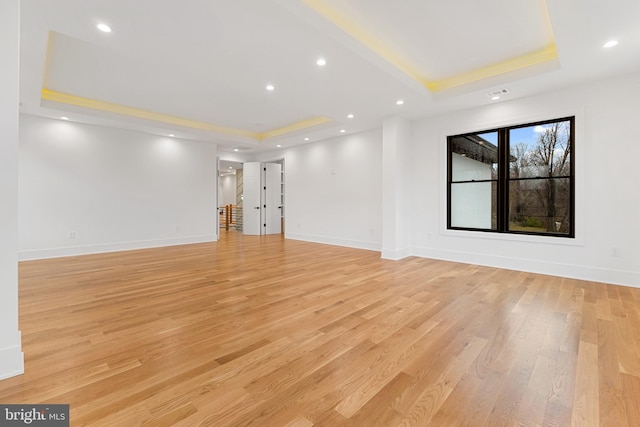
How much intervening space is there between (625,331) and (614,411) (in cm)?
144

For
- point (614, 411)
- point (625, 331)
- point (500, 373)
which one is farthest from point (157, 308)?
point (625, 331)

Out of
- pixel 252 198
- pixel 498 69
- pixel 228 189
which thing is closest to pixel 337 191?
pixel 252 198

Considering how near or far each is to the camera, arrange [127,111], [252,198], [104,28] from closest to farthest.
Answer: [104,28] → [127,111] → [252,198]

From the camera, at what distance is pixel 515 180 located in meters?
4.76

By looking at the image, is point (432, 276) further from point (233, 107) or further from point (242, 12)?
point (233, 107)

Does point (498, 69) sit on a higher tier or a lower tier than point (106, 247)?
higher

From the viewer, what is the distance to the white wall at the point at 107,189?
5.52 m

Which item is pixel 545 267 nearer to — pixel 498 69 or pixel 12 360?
pixel 498 69

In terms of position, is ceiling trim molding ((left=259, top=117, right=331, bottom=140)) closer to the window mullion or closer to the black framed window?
the black framed window

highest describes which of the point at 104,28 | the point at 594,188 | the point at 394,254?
the point at 104,28

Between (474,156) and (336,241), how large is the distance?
3.77 meters

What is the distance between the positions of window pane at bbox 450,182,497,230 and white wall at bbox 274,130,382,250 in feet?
5.44

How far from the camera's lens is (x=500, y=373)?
6.03 feet

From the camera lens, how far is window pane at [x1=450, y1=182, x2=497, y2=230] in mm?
5043
